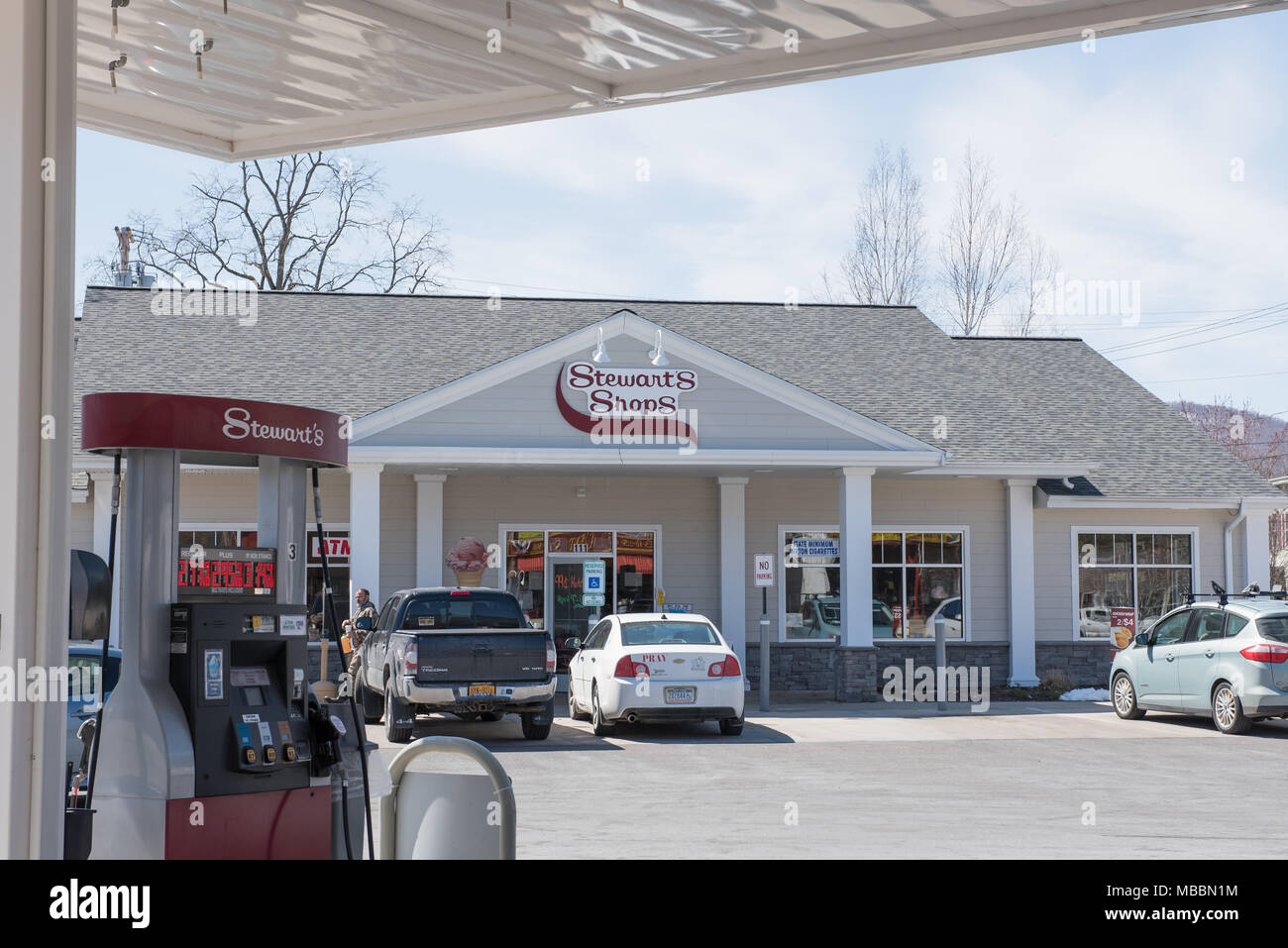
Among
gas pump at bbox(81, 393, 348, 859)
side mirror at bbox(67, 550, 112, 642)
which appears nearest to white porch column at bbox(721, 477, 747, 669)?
gas pump at bbox(81, 393, 348, 859)

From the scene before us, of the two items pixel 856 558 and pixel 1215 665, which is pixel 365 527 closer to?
pixel 856 558

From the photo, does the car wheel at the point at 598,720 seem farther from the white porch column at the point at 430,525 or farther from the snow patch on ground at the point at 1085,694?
the snow patch on ground at the point at 1085,694

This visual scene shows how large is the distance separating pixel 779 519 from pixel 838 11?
61.7 feet

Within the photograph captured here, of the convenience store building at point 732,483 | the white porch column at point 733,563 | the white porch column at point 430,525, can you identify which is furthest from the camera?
the white porch column at point 733,563

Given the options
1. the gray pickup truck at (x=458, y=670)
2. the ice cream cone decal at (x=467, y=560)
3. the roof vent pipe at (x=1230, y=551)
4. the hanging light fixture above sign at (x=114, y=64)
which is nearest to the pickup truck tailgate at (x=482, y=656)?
the gray pickup truck at (x=458, y=670)

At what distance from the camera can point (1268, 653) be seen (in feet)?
54.3

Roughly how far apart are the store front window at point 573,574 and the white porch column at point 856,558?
347 centimetres

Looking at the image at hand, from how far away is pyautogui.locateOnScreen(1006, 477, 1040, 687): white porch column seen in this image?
23938 mm

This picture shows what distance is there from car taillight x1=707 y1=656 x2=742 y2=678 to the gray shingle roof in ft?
26.8

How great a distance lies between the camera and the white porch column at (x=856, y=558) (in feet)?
72.3

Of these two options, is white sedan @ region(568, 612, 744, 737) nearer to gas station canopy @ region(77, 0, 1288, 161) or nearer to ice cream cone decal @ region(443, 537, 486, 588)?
ice cream cone decal @ region(443, 537, 486, 588)

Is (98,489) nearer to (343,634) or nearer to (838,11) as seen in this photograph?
(343,634)
